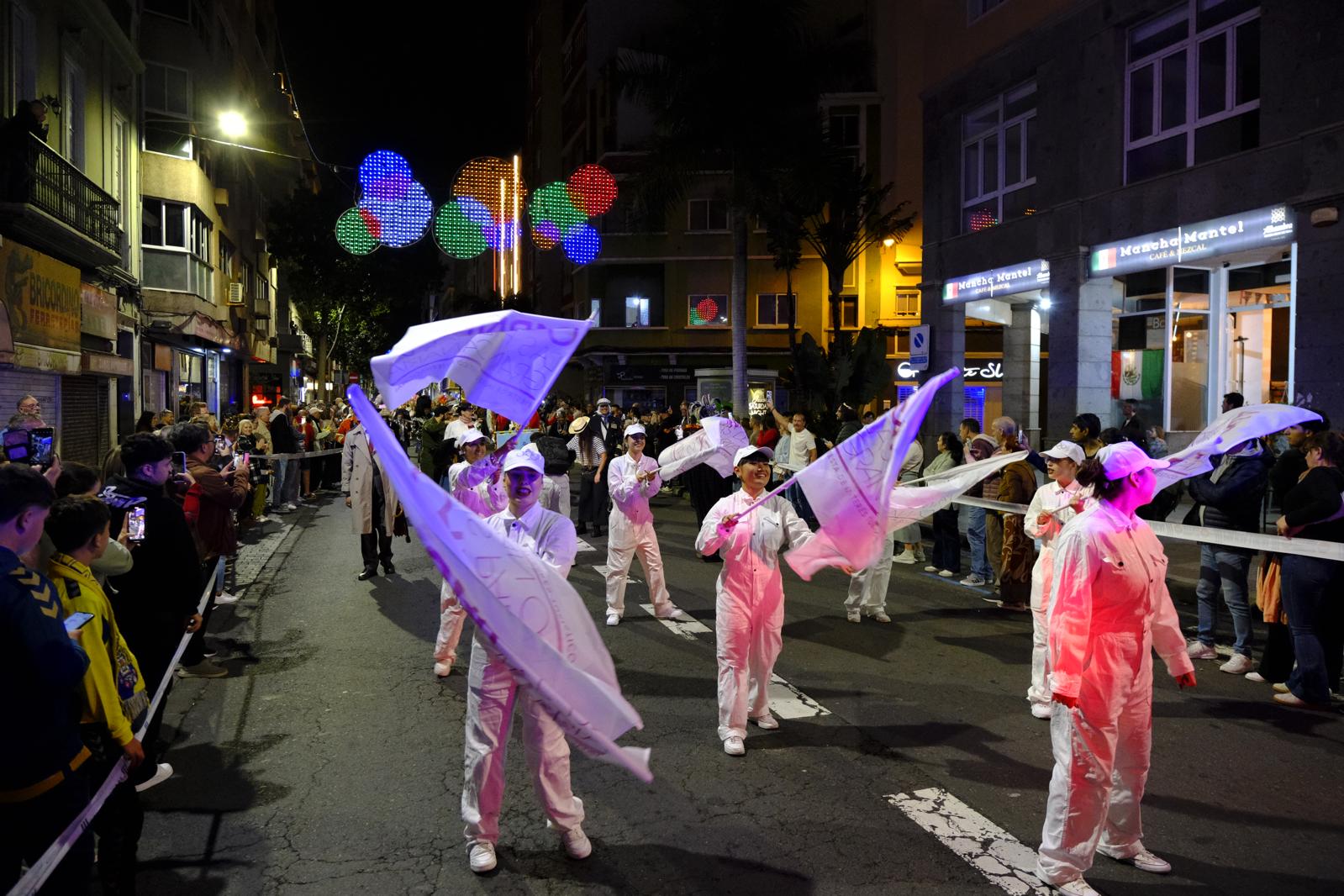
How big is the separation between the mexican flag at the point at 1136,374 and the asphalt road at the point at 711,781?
10.1 meters

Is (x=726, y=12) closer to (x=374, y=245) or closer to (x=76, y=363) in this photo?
(x=374, y=245)

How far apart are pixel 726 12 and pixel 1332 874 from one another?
2413 centimetres

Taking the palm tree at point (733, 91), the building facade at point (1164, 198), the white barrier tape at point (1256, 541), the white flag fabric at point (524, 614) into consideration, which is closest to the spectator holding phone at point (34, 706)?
the white flag fabric at point (524, 614)

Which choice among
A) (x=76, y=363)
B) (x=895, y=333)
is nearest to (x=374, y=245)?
(x=76, y=363)

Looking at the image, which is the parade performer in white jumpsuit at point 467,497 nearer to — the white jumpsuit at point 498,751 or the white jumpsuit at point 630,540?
the white jumpsuit at point 630,540

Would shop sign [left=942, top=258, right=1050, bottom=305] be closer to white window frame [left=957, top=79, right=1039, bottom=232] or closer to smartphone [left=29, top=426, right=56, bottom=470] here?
white window frame [left=957, top=79, right=1039, bottom=232]

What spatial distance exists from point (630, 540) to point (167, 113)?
20.6 metres

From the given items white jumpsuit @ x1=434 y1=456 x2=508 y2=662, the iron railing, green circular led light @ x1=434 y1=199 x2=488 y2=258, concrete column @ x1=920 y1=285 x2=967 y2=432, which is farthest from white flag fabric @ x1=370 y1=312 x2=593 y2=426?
concrete column @ x1=920 y1=285 x2=967 y2=432

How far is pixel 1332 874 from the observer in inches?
157

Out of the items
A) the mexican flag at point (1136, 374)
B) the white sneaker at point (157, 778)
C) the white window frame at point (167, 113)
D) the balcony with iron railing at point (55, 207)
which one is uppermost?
the white window frame at point (167, 113)

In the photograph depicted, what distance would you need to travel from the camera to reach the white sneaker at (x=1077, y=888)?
12.2 feet

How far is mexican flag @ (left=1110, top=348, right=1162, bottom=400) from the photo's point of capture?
16.3 m

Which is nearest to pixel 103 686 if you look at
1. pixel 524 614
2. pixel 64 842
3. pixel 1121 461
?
pixel 64 842

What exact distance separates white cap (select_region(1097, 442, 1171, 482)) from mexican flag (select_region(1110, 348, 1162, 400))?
1390 centimetres
